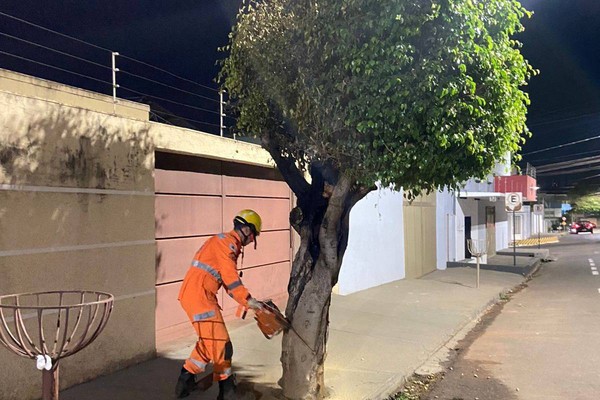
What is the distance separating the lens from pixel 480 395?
5480mm

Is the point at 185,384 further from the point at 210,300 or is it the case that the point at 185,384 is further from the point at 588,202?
the point at 588,202

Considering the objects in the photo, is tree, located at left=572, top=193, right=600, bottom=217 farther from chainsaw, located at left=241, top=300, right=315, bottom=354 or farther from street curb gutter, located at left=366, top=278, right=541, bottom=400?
chainsaw, located at left=241, top=300, right=315, bottom=354

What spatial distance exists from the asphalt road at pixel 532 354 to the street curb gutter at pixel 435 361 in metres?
0.15

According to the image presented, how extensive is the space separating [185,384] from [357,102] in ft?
9.40

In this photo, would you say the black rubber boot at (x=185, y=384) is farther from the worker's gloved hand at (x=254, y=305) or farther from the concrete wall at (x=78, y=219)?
the concrete wall at (x=78, y=219)

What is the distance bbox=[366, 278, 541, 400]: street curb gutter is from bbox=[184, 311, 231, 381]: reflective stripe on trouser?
1491mm

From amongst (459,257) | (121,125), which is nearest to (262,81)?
(121,125)

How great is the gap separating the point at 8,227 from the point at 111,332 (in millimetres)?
1577

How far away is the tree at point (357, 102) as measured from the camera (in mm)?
3994

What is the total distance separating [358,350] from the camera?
690 centimetres

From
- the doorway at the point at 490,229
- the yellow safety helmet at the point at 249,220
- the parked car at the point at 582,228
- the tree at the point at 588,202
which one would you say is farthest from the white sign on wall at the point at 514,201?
Answer: the tree at the point at 588,202

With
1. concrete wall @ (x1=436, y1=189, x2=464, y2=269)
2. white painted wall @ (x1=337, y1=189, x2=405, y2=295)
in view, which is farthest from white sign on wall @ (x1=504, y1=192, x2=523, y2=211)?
white painted wall @ (x1=337, y1=189, x2=405, y2=295)

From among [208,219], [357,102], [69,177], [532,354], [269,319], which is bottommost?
[532,354]

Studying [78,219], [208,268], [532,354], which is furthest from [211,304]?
[532,354]
